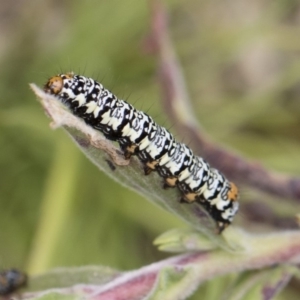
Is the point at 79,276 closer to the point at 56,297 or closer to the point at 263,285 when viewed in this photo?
the point at 56,297

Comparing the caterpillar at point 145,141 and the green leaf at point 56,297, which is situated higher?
the caterpillar at point 145,141

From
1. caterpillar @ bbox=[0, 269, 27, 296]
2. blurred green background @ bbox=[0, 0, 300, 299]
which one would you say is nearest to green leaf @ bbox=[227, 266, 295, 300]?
caterpillar @ bbox=[0, 269, 27, 296]

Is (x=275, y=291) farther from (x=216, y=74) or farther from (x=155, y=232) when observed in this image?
(x=216, y=74)

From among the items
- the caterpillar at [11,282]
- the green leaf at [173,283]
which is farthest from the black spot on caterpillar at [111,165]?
the caterpillar at [11,282]

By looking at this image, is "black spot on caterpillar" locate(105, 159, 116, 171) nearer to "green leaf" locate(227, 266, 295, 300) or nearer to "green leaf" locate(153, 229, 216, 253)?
"green leaf" locate(153, 229, 216, 253)

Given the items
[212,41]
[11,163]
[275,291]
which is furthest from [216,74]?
[275,291]

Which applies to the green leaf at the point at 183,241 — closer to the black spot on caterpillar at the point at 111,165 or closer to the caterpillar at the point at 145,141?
the caterpillar at the point at 145,141
